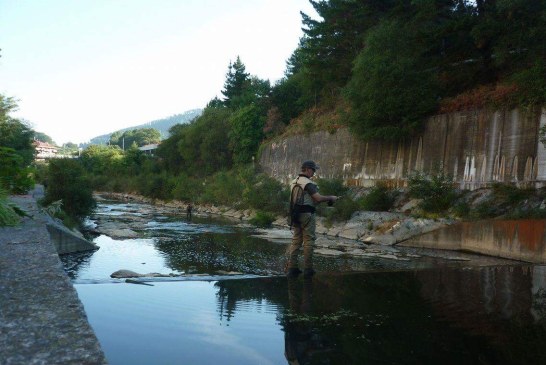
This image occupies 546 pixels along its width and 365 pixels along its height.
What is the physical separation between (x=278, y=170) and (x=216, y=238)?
22.5 metres

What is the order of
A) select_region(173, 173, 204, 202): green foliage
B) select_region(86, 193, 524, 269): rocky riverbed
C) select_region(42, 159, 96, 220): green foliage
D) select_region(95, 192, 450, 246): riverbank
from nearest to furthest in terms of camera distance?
select_region(86, 193, 524, 269): rocky riverbed, select_region(95, 192, 450, 246): riverbank, select_region(42, 159, 96, 220): green foliage, select_region(173, 173, 204, 202): green foliage

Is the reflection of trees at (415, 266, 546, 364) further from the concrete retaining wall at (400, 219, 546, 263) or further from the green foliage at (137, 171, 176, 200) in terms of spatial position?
the green foliage at (137, 171, 176, 200)

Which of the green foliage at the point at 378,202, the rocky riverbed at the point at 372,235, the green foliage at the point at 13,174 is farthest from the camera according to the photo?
the green foliage at the point at 378,202

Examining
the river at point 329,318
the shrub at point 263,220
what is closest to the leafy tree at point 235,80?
the shrub at point 263,220

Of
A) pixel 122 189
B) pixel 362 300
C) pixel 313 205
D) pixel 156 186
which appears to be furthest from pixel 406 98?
pixel 122 189

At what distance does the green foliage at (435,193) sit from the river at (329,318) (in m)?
9.23

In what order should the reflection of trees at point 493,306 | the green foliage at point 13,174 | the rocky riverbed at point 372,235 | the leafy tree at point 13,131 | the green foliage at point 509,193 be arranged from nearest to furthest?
the reflection of trees at point 493,306 → the green foliage at point 13,174 → the rocky riverbed at point 372,235 → the green foliage at point 509,193 → the leafy tree at point 13,131

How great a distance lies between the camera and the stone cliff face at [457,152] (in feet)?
65.7

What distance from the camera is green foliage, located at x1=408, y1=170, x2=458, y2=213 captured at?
2147 cm

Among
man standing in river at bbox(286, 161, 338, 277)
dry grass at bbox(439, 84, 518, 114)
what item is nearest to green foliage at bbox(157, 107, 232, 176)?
dry grass at bbox(439, 84, 518, 114)

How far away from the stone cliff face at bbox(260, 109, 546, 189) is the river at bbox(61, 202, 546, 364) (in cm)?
941

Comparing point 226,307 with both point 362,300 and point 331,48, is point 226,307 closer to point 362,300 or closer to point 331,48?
point 362,300

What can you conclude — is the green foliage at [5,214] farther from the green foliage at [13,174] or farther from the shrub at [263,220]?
the shrub at [263,220]

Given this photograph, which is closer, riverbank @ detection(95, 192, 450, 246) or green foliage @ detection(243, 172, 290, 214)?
riverbank @ detection(95, 192, 450, 246)
